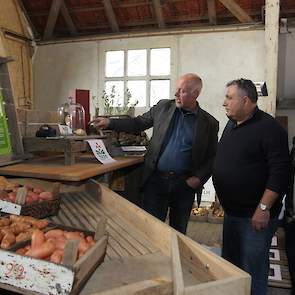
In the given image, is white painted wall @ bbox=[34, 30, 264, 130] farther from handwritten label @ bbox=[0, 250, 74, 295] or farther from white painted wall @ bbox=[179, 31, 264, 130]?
handwritten label @ bbox=[0, 250, 74, 295]

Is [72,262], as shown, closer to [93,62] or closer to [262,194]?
[262,194]

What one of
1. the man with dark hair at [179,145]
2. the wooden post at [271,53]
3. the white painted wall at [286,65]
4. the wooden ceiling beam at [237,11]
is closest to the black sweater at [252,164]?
the man with dark hair at [179,145]

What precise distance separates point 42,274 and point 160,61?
19.0 ft

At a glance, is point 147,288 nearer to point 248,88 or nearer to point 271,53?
point 248,88

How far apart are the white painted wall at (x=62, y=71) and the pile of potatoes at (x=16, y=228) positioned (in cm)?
547

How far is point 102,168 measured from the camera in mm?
2342

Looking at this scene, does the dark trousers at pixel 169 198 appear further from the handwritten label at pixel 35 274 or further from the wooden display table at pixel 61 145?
the handwritten label at pixel 35 274

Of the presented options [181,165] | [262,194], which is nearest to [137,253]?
[262,194]

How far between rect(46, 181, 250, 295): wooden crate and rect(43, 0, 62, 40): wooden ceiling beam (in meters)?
5.49

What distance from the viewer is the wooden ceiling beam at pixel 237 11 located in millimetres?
5746

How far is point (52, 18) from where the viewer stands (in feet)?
21.9

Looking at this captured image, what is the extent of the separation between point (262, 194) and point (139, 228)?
96 cm

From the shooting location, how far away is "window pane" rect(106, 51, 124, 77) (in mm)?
6691

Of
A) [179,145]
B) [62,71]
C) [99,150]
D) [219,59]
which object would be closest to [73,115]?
[99,150]
